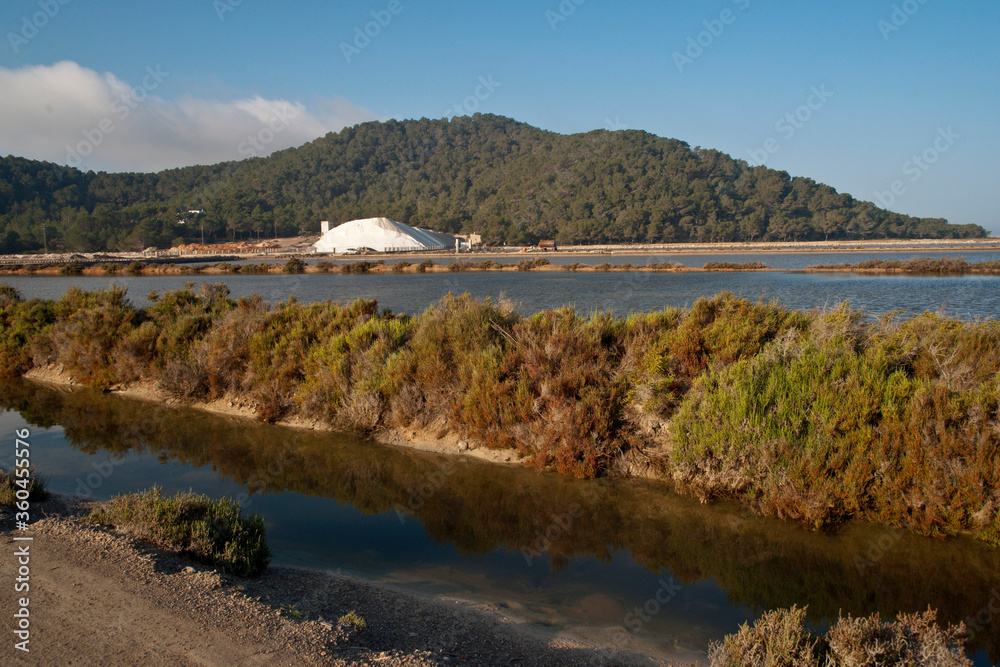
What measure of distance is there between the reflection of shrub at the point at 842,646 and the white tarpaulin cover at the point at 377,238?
101 m

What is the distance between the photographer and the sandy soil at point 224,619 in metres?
3.88

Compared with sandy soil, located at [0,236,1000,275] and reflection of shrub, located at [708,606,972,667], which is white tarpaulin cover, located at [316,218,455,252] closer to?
sandy soil, located at [0,236,1000,275]

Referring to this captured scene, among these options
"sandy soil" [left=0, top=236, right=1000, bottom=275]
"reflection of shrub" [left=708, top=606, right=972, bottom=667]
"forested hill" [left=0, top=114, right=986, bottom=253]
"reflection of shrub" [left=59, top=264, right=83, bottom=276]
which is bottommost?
"reflection of shrub" [left=708, top=606, right=972, bottom=667]

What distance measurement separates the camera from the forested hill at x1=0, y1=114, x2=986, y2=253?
11144 cm

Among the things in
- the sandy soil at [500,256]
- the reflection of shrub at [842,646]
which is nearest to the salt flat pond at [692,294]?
the reflection of shrub at [842,646]

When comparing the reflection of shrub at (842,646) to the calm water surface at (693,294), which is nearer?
the reflection of shrub at (842,646)

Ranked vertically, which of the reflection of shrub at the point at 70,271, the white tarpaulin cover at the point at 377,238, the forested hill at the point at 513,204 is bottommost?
the reflection of shrub at the point at 70,271

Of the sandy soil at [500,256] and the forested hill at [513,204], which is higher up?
the forested hill at [513,204]

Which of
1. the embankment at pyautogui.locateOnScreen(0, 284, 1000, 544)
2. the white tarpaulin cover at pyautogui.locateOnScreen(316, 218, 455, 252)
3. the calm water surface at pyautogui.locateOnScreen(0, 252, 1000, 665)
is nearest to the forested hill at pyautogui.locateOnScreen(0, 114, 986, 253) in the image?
the white tarpaulin cover at pyautogui.locateOnScreen(316, 218, 455, 252)

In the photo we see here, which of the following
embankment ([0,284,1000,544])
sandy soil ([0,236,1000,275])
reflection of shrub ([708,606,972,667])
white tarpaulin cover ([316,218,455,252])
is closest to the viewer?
reflection of shrub ([708,606,972,667])

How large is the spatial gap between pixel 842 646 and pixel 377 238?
358 feet

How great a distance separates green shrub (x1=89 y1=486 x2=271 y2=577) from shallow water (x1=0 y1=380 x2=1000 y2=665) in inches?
27.6

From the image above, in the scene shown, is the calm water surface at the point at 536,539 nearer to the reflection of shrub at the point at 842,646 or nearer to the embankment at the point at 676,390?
the embankment at the point at 676,390

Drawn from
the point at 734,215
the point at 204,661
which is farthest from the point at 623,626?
the point at 734,215
